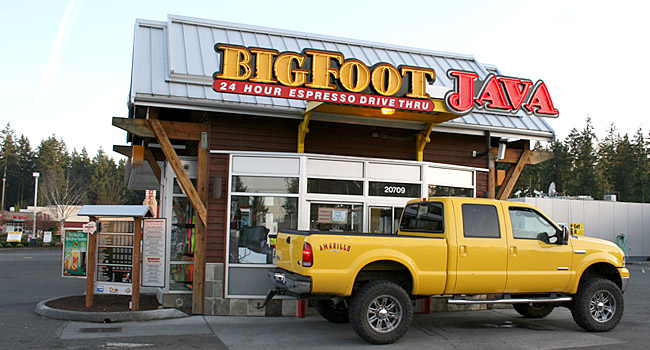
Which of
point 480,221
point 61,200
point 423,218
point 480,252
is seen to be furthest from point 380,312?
point 61,200

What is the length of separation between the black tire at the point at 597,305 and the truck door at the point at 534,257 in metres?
0.37

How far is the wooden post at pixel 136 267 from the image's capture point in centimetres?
982

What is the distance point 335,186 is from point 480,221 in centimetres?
303

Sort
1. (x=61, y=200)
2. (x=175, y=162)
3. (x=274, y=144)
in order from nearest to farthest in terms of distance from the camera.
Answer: (x=175, y=162) < (x=274, y=144) < (x=61, y=200)

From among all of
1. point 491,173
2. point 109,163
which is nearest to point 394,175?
point 491,173

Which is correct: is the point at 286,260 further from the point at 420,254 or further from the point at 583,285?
the point at 583,285

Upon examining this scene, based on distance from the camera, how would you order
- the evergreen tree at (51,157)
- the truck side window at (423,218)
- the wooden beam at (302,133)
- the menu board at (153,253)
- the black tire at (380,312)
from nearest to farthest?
the black tire at (380,312) < the truck side window at (423,218) < the menu board at (153,253) < the wooden beam at (302,133) < the evergreen tree at (51,157)

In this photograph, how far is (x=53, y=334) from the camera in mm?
8336

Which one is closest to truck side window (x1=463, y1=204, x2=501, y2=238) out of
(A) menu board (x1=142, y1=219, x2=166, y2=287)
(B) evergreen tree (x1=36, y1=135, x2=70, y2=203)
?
(A) menu board (x1=142, y1=219, x2=166, y2=287)

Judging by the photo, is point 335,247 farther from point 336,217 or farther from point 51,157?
point 51,157

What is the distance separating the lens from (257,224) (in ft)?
34.1

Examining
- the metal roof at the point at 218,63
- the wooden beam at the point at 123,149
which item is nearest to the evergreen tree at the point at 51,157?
the wooden beam at the point at 123,149

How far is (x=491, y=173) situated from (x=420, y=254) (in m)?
4.94

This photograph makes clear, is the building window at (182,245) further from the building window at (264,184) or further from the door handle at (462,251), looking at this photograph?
the door handle at (462,251)
